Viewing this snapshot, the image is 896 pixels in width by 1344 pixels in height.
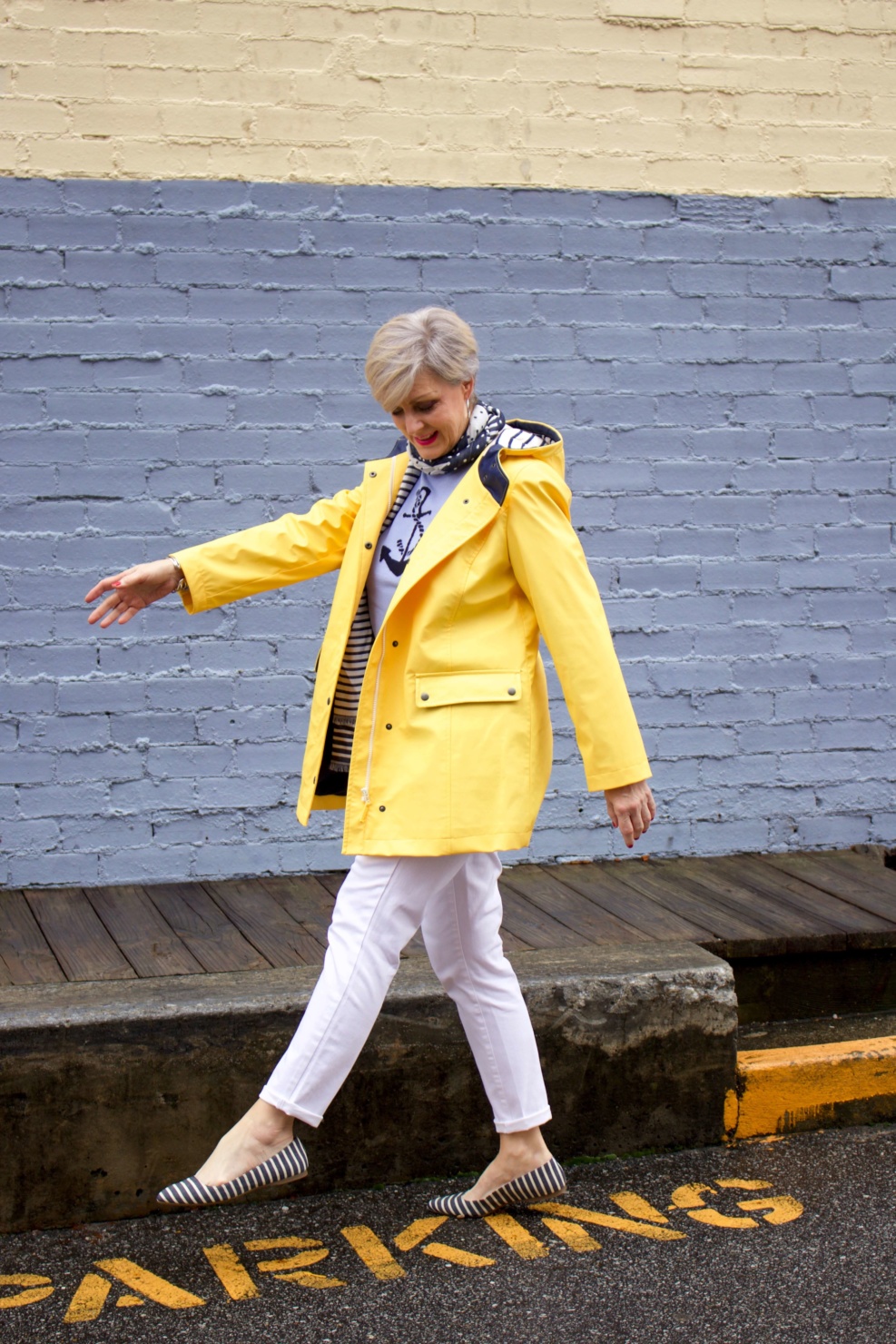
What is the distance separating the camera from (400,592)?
300 cm

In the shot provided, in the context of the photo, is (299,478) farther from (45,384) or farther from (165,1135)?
(165,1135)

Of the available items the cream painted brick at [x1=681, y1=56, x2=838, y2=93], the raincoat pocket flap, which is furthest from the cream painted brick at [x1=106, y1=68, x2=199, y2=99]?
the raincoat pocket flap

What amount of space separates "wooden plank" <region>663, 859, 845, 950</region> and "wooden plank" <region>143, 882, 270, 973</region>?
61.9 inches

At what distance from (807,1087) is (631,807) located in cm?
129

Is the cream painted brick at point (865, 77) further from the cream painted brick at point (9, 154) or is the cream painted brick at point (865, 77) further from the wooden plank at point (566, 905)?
the wooden plank at point (566, 905)

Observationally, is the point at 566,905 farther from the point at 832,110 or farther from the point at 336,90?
the point at 832,110

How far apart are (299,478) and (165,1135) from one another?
234cm

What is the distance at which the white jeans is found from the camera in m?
2.97

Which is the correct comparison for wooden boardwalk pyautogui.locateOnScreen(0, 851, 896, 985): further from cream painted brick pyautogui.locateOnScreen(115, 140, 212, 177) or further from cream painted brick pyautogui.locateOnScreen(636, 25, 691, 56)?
cream painted brick pyautogui.locateOnScreen(636, 25, 691, 56)

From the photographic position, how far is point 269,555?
3256mm

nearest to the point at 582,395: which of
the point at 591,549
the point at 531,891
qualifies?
the point at 591,549

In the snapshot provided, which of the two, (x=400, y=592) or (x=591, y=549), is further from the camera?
(x=591, y=549)

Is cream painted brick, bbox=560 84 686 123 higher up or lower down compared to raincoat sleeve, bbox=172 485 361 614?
higher up

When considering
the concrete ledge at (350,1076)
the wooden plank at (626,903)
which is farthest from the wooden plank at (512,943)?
the wooden plank at (626,903)
